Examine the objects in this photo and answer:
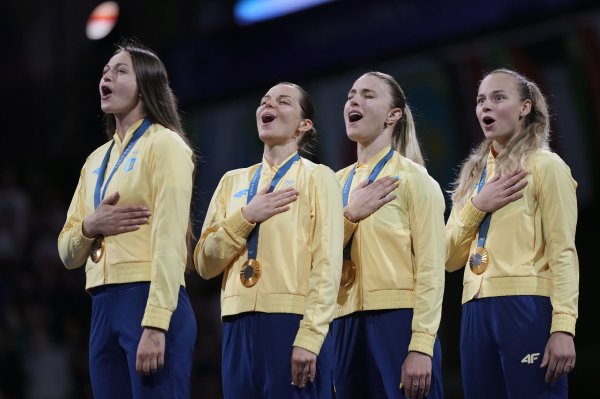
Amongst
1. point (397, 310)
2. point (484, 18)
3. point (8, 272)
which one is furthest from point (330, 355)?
point (8, 272)

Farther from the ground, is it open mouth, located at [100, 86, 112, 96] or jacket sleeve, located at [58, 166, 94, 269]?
open mouth, located at [100, 86, 112, 96]

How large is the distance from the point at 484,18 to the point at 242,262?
4.41m

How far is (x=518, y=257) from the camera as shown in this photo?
4.11m

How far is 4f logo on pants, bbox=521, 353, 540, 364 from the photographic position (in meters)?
4.00

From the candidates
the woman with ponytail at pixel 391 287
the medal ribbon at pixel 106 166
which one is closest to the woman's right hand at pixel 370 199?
the woman with ponytail at pixel 391 287

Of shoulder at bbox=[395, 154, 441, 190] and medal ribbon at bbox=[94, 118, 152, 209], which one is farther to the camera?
shoulder at bbox=[395, 154, 441, 190]

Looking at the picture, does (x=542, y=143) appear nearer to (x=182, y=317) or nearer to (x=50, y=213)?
(x=182, y=317)

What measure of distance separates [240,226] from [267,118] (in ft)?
1.62

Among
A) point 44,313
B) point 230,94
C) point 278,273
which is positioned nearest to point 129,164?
point 278,273

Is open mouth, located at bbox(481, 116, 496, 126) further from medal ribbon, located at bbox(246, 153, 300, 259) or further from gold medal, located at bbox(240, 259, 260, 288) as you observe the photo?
gold medal, located at bbox(240, 259, 260, 288)

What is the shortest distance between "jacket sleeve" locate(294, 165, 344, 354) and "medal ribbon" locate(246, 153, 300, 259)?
15 cm

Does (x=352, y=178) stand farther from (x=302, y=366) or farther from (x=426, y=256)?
(x=302, y=366)

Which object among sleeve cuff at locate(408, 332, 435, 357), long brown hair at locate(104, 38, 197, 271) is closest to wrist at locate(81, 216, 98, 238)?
long brown hair at locate(104, 38, 197, 271)

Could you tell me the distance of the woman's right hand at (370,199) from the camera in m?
4.21
